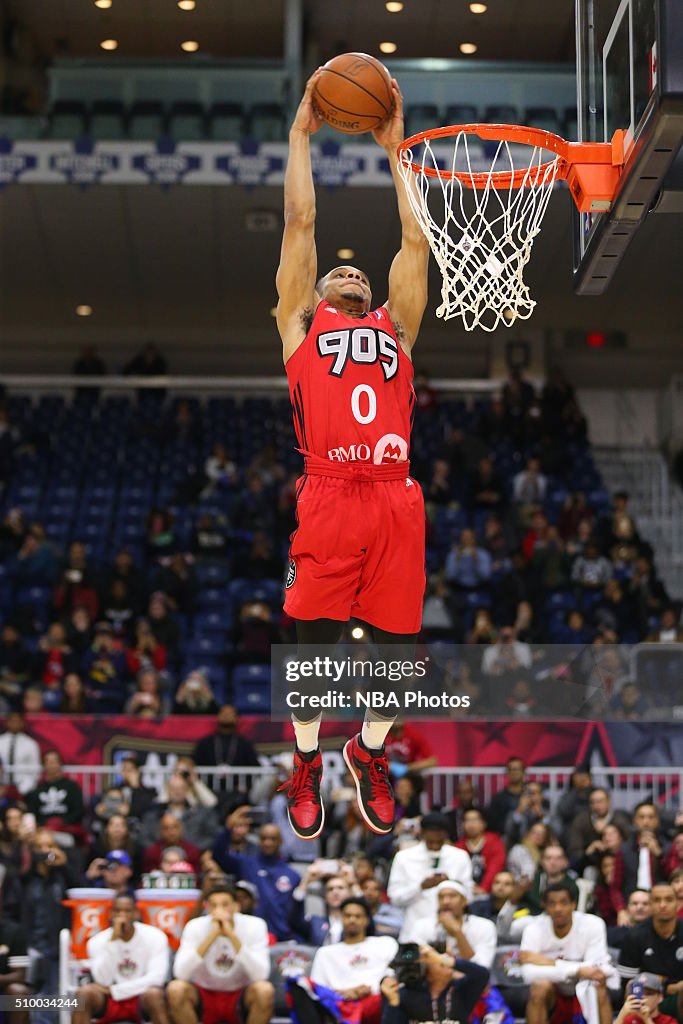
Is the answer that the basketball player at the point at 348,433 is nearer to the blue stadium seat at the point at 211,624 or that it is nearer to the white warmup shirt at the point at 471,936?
the white warmup shirt at the point at 471,936

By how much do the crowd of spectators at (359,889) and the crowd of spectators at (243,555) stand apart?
1.34 m

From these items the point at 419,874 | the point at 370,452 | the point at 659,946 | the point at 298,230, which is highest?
the point at 298,230

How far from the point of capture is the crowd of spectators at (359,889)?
11.3 metres

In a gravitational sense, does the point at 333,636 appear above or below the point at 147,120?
below

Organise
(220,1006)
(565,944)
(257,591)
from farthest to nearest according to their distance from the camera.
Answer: (257,591), (565,944), (220,1006)

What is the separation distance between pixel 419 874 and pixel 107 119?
39.9ft

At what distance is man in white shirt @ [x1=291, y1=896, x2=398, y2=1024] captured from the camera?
11180 millimetres

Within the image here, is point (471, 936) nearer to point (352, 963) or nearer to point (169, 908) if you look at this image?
point (352, 963)

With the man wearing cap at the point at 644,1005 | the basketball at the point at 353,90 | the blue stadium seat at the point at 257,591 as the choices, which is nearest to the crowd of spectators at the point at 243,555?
the blue stadium seat at the point at 257,591

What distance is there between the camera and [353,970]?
11.4 metres

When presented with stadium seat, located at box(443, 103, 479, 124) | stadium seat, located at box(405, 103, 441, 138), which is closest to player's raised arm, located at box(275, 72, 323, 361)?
stadium seat, located at box(405, 103, 441, 138)

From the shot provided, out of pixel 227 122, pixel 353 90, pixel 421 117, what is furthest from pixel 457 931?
pixel 227 122

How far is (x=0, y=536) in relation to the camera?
1994cm

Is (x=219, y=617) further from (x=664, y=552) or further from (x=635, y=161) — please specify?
(x=635, y=161)
